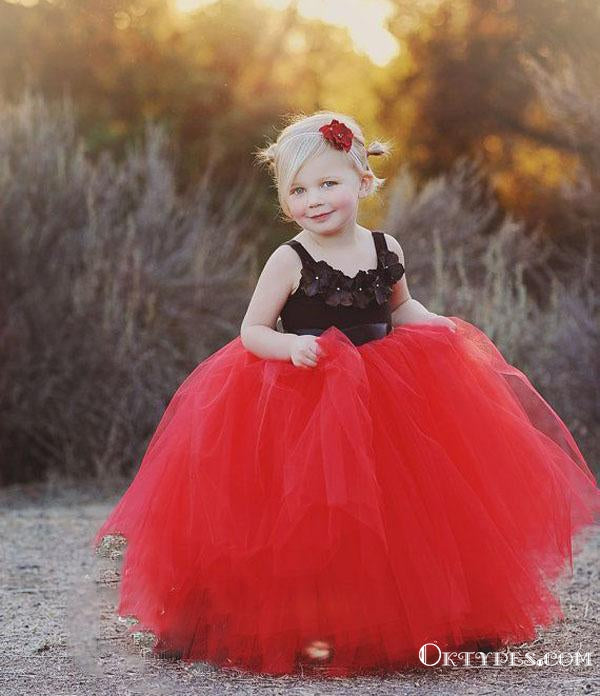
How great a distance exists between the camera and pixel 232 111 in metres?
9.61

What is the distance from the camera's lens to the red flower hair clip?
118 inches

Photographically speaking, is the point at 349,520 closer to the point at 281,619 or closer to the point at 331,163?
the point at 281,619

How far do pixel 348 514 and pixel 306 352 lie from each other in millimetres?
412

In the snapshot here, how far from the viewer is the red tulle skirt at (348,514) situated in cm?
265

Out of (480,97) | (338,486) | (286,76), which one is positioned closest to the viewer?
(338,486)

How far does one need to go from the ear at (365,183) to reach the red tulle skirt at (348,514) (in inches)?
16.5

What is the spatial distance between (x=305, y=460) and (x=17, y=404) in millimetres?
4167

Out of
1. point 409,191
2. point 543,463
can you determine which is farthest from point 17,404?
point 543,463

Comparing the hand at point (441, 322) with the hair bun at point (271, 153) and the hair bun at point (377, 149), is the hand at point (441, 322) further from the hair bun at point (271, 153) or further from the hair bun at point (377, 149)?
the hair bun at point (271, 153)

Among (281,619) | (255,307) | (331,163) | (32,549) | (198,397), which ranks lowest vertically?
(32,549)

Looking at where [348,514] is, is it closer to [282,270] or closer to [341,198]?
[282,270]

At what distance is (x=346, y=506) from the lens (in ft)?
8.47

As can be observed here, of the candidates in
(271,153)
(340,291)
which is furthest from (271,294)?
(271,153)

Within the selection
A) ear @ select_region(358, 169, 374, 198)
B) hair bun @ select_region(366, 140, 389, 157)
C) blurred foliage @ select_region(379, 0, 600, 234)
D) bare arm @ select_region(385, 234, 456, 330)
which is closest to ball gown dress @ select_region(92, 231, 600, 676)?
bare arm @ select_region(385, 234, 456, 330)
